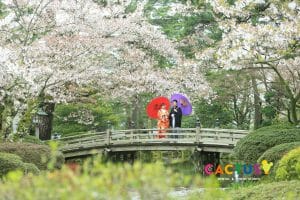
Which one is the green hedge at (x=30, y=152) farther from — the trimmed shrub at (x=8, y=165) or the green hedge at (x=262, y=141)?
the green hedge at (x=262, y=141)

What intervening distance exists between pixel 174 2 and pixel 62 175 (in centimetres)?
2351

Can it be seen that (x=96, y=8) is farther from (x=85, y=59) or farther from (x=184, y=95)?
(x=184, y=95)

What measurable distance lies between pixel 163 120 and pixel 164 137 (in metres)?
→ 0.72

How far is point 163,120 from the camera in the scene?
21875 mm

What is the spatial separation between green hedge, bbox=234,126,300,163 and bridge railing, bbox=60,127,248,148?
520cm

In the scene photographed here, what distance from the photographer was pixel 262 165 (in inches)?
467

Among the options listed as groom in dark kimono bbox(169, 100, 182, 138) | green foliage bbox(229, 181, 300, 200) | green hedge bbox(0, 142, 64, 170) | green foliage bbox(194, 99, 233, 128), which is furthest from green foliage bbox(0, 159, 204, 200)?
green foliage bbox(194, 99, 233, 128)

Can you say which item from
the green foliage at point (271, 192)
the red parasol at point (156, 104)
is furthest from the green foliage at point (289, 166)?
the red parasol at point (156, 104)

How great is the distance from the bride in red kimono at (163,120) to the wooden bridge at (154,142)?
0.22 metres

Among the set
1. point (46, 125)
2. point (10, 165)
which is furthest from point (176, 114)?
point (10, 165)

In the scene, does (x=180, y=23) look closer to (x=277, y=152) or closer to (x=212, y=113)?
(x=212, y=113)

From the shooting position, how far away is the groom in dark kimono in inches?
832

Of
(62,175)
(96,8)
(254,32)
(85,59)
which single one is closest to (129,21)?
(96,8)

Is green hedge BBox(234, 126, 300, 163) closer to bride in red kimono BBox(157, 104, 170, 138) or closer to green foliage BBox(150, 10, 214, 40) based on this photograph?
bride in red kimono BBox(157, 104, 170, 138)
